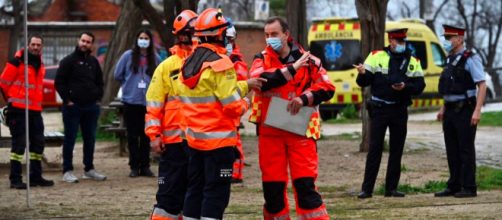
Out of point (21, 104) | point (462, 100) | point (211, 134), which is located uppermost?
point (211, 134)

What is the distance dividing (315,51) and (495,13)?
121 ft

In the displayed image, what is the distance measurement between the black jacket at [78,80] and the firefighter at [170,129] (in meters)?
4.82

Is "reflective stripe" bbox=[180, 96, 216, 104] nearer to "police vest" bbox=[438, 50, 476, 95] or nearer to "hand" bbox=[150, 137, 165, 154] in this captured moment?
"hand" bbox=[150, 137, 165, 154]

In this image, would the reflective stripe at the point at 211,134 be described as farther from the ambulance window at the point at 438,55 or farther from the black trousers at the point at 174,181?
the ambulance window at the point at 438,55

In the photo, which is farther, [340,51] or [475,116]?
[340,51]

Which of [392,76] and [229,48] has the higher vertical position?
[229,48]

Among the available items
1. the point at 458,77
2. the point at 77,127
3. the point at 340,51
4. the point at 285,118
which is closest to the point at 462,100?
the point at 458,77

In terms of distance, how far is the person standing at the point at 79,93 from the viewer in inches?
592

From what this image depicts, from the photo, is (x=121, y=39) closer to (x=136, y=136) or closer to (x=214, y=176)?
(x=136, y=136)

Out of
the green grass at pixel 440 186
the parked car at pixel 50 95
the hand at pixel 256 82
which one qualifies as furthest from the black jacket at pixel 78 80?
the parked car at pixel 50 95

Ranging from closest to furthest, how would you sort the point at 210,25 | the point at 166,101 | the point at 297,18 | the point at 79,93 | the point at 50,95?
the point at 210,25, the point at 166,101, the point at 79,93, the point at 297,18, the point at 50,95

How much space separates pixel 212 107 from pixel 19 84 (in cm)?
565

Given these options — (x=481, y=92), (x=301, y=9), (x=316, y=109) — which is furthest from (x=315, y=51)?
(x=316, y=109)

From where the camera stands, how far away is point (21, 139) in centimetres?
1431
